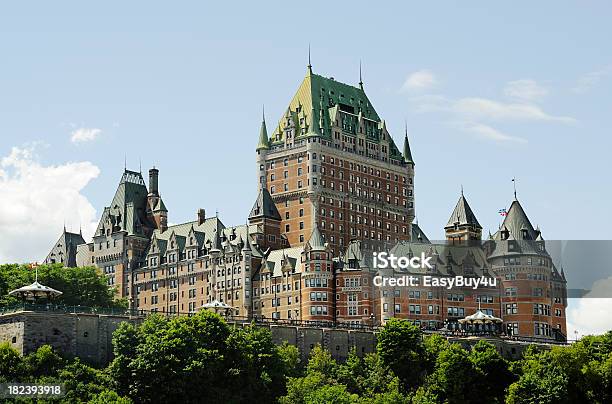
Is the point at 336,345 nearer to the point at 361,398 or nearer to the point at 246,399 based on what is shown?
the point at 361,398

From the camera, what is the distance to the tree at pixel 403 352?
577 feet

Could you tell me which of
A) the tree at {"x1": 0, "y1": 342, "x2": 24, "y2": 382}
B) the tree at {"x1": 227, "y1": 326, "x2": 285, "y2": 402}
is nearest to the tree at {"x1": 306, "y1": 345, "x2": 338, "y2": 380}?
the tree at {"x1": 227, "y1": 326, "x2": 285, "y2": 402}

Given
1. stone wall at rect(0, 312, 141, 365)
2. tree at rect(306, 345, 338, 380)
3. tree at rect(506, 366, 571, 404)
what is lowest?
tree at rect(506, 366, 571, 404)

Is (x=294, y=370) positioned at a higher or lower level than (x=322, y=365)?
lower

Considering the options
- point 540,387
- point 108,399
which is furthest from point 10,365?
point 540,387

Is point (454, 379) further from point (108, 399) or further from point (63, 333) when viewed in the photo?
point (63, 333)

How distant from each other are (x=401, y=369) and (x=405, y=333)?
4.98m

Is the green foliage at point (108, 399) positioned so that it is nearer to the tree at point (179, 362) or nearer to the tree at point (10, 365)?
the tree at point (179, 362)

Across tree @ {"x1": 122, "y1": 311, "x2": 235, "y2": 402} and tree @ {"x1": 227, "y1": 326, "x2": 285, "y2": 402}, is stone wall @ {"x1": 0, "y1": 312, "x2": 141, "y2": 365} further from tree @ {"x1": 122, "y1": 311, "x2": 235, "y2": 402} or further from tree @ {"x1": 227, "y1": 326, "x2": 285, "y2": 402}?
tree @ {"x1": 227, "y1": 326, "x2": 285, "y2": 402}

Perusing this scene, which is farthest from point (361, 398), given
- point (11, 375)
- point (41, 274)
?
point (41, 274)

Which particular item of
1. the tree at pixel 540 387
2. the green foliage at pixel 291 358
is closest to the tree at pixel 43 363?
the green foliage at pixel 291 358

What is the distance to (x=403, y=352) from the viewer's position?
581ft

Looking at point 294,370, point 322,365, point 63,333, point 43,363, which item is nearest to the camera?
point 43,363

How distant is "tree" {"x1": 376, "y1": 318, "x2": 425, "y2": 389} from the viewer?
17600 centimetres
